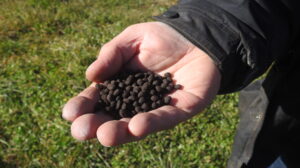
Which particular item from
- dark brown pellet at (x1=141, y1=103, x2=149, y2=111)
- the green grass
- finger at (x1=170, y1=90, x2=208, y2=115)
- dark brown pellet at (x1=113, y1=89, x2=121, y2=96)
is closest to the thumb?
dark brown pellet at (x1=113, y1=89, x2=121, y2=96)

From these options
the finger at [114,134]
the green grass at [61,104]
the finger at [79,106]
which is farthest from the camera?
the green grass at [61,104]

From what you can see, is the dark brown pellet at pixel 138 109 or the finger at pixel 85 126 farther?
the dark brown pellet at pixel 138 109

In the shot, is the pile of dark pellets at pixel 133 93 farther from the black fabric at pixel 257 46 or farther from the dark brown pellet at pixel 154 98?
the black fabric at pixel 257 46

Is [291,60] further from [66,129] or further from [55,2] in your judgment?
[55,2]

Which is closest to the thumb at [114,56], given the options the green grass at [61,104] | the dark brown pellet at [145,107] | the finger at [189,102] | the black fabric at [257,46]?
the black fabric at [257,46]

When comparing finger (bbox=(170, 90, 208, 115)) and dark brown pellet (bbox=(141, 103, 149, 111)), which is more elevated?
finger (bbox=(170, 90, 208, 115))

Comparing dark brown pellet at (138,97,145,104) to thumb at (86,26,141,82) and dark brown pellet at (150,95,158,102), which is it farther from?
thumb at (86,26,141,82)

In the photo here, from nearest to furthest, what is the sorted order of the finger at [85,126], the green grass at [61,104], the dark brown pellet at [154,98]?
1. the finger at [85,126]
2. the dark brown pellet at [154,98]
3. the green grass at [61,104]
